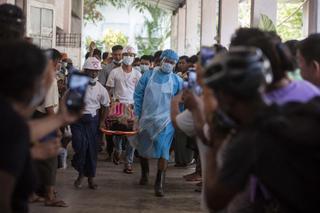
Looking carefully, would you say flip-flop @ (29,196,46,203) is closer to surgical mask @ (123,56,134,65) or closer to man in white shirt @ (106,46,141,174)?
man in white shirt @ (106,46,141,174)

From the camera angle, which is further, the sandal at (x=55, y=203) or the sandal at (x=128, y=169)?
the sandal at (x=128, y=169)

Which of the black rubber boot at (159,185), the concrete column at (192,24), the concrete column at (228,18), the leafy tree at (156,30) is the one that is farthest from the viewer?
the leafy tree at (156,30)

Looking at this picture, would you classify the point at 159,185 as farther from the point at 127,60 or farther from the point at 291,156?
the point at 291,156

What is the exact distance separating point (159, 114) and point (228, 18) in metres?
7.09

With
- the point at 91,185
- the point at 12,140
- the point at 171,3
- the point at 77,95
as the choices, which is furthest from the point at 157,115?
the point at 171,3

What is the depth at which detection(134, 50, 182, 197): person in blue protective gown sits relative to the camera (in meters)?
8.72

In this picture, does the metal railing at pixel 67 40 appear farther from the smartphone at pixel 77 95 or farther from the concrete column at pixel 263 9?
the smartphone at pixel 77 95

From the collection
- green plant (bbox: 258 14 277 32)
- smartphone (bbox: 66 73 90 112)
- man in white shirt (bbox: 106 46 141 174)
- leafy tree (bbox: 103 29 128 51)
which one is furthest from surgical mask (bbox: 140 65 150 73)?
leafy tree (bbox: 103 29 128 51)

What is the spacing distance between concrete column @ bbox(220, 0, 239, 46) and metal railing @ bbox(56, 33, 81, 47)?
5995 mm

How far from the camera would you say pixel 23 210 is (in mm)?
3020

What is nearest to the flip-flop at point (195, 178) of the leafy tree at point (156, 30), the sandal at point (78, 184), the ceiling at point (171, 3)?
the sandal at point (78, 184)

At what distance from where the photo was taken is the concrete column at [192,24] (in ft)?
74.9

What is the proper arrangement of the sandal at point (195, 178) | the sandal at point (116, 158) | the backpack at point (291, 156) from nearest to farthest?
the backpack at point (291, 156)
the sandal at point (195, 178)
the sandal at point (116, 158)

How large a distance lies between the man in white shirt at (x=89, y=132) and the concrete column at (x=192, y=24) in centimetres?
1354
